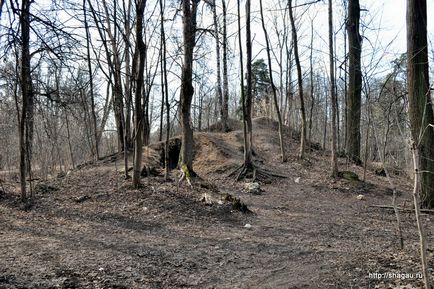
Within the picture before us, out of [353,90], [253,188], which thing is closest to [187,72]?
[253,188]

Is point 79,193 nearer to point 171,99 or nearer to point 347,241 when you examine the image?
point 171,99

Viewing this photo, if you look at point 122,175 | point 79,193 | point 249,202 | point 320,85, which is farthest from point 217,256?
point 320,85

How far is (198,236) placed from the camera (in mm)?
6484

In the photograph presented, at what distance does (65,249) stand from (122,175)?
5.34 meters

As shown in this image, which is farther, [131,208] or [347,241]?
[131,208]

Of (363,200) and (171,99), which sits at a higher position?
(171,99)

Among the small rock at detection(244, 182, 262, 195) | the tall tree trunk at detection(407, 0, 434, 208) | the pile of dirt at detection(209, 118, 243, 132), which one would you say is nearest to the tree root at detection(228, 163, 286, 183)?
the small rock at detection(244, 182, 262, 195)

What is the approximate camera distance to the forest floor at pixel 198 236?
4379mm

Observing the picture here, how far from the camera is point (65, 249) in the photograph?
5.32 meters

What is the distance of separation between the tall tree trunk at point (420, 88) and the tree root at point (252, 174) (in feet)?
16.3

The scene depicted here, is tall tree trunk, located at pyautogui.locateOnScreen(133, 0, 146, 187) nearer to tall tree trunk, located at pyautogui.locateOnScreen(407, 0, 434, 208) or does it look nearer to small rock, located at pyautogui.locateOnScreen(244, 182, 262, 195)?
small rock, located at pyautogui.locateOnScreen(244, 182, 262, 195)

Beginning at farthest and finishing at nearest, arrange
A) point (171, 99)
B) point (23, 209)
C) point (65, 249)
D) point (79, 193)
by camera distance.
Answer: point (171, 99)
point (79, 193)
point (23, 209)
point (65, 249)

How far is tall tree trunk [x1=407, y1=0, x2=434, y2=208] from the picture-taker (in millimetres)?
7777

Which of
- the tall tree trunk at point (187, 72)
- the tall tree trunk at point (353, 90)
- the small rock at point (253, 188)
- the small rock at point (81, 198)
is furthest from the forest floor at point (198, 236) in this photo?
the tall tree trunk at point (353, 90)
